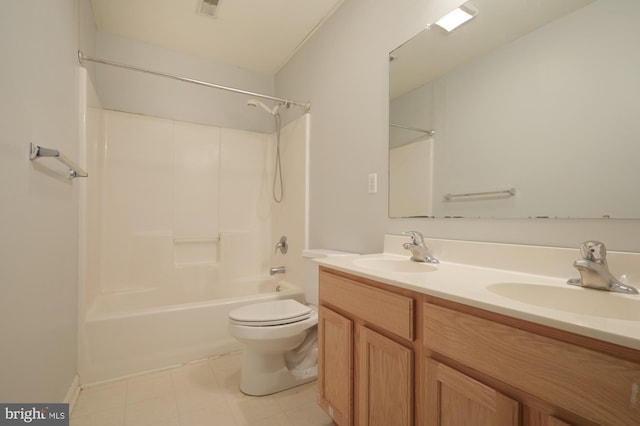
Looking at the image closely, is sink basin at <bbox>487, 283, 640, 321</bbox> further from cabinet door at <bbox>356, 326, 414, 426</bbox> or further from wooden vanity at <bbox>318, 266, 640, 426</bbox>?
cabinet door at <bbox>356, 326, 414, 426</bbox>

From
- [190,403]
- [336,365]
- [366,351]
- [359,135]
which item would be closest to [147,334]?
[190,403]

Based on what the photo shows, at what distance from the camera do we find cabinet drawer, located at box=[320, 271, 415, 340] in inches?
33.3

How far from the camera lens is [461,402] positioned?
68 centimetres

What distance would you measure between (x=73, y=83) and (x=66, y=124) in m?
0.32

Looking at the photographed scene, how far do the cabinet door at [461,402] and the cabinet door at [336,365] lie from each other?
371 mm

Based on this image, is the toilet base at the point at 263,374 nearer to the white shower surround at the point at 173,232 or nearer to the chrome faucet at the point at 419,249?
the white shower surround at the point at 173,232

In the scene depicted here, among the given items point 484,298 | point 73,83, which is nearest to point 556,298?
point 484,298

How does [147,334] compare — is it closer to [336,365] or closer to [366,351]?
[336,365]

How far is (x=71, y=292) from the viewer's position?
4.91 feet

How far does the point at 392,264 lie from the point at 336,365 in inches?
19.9

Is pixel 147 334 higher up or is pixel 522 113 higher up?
pixel 522 113

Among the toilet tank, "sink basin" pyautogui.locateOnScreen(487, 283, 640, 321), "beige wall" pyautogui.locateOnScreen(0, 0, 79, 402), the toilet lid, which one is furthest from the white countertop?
"beige wall" pyautogui.locateOnScreen(0, 0, 79, 402)

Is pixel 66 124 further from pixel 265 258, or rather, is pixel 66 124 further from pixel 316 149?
pixel 265 258

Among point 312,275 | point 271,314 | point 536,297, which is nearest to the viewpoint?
point 536,297
